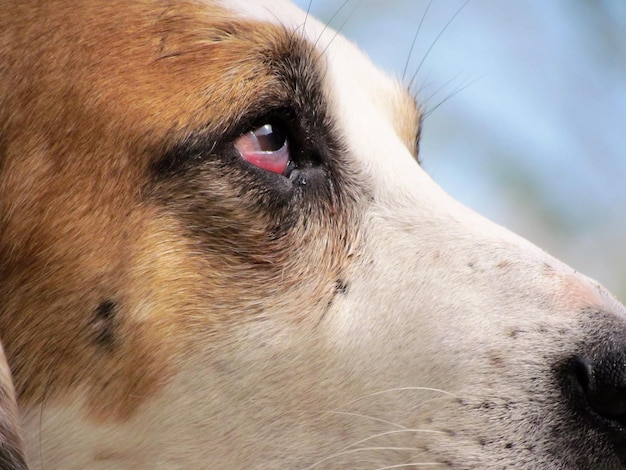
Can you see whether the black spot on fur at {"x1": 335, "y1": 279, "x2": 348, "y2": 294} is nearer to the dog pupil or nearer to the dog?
the dog

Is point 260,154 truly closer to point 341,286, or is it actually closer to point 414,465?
point 341,286

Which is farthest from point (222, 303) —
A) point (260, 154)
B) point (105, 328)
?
point (260, 154)

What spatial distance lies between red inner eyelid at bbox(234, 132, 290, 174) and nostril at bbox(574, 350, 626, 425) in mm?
906

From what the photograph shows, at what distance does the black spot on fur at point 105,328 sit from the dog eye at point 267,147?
0.51 m

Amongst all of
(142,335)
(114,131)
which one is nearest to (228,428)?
(142,335)

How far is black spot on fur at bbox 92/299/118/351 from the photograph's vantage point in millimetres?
1876

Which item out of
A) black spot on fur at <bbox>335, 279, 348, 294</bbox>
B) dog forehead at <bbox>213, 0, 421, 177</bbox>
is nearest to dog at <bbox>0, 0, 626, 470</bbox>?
black spot on fur at <bbox>335, 279, 348, 294</bbox>

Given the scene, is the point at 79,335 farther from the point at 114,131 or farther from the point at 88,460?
the point at 114,131

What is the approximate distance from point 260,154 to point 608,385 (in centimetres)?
100

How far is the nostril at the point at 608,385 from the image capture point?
1.79 meters

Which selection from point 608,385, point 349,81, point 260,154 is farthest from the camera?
point 349,81

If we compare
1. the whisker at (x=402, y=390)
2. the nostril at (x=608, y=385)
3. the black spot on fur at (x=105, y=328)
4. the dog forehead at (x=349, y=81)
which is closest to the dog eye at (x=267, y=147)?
the dog forehead at (x=349, y=81)

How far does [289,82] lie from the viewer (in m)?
2.16

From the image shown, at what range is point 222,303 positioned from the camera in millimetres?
1936
